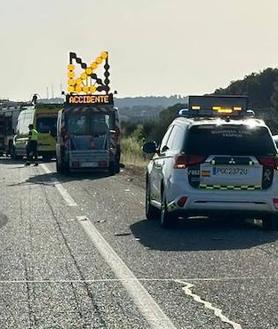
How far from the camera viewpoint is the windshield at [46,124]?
1802 inches

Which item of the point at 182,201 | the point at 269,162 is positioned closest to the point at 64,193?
the point at 182,201

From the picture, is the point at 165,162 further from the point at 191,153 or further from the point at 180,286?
the point at 180,286

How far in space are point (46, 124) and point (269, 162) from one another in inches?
1258

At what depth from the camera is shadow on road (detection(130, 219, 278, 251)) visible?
12.9 metres

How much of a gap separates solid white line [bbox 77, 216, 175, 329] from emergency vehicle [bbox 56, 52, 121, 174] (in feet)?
59.2

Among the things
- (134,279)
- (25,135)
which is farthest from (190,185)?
(25,135)

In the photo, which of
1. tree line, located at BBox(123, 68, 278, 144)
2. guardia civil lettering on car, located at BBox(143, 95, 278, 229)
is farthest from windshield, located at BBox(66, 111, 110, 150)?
tree line, located at BBox(123, 68, 278, 144)

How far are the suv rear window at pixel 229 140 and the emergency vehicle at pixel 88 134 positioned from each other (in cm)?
1709

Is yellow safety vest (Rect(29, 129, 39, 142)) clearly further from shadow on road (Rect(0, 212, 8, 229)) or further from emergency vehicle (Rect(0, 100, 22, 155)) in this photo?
shadow on road (Rect(0, 212, 8, 229))

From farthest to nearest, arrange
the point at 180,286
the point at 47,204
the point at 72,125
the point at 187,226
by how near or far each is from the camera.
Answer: the point at 72,125
the point at 47,204
the point at 187,226
the point at 180,286

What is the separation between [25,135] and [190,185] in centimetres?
3309

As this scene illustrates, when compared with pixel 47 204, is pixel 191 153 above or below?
above

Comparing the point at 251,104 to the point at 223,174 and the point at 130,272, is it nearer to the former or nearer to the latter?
the point at 223,174

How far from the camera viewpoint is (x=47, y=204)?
19922 millimetres
